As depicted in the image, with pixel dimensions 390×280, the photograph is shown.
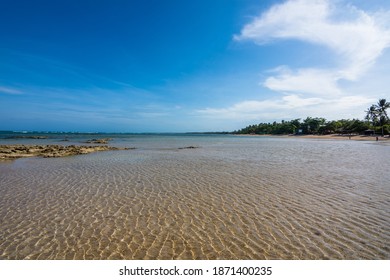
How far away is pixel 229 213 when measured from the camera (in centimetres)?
884

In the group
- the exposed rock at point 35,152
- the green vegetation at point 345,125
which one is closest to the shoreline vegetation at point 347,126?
the green vegetation at point 345,125

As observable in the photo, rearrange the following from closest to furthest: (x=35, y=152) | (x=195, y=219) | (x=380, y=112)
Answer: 1. (x=195, y=219)
2. (x=35, y=152)
3. (x=380, y=112)

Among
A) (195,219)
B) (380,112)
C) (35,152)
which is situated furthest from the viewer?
(380,112)

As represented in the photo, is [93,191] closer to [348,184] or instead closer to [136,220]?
[136,220]

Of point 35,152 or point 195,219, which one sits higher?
point 35,152

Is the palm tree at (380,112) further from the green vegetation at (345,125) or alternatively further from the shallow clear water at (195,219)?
the shallow clear water at (195,219)

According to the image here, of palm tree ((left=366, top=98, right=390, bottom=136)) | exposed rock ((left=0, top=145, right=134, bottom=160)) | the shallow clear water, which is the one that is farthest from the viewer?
palm tree ((left=366, top=98, right=390, bottom=136))

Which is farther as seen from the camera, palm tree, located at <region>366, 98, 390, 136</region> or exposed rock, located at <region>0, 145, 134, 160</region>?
palm tree, located at <region>366, 98, 390, 136</region>

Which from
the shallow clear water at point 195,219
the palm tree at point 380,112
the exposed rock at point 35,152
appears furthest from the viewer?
the palm tree at point 380,112

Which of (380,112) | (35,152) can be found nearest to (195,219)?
(35,152)

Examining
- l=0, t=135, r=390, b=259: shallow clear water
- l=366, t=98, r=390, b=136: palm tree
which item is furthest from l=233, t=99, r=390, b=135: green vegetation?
l=0, t=135, r=390, b=259: shallow clear water

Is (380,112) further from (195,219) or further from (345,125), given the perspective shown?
(195,219)

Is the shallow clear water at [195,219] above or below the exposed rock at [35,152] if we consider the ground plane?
below

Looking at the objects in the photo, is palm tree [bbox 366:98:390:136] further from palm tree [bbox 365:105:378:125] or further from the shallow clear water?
the shallow clear water
